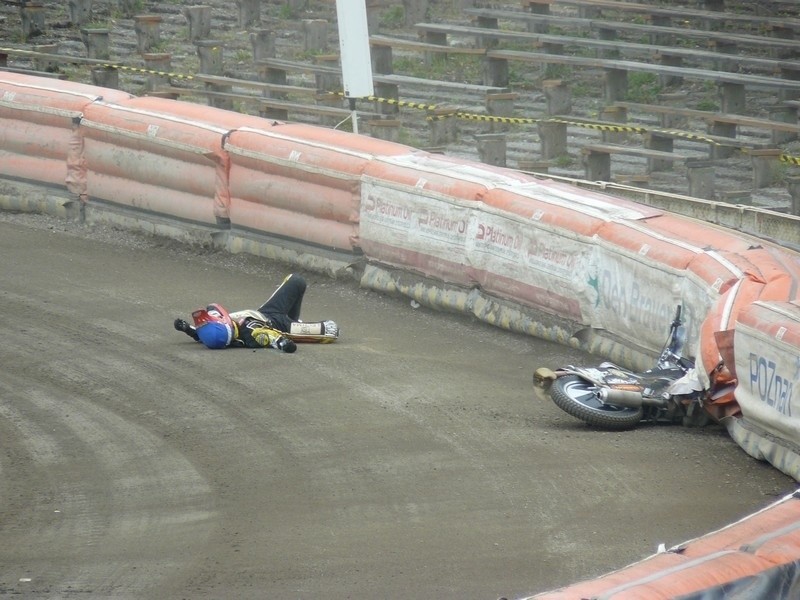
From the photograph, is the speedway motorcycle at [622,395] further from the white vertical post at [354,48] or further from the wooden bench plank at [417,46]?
the wooden bench plank at [417,46]

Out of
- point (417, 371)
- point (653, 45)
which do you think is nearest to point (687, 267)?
point (417, 371)

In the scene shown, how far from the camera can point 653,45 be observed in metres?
21.1

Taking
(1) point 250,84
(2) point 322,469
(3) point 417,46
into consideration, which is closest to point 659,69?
(3) point 417,46

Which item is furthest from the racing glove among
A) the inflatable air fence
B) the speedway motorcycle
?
the speedway motorcycle

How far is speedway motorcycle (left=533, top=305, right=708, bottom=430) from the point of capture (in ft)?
32.3

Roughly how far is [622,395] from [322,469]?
234 cm

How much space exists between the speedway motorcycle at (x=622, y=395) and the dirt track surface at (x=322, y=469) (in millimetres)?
146

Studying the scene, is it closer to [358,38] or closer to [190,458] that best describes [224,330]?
[190,458]

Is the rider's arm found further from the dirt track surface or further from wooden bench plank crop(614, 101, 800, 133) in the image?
wooden bench plank crop(614, 101, 800, 133)

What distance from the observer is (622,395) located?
9.79m

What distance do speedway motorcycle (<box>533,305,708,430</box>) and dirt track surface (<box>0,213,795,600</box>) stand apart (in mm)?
146

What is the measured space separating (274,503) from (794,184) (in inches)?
311

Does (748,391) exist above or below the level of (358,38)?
below

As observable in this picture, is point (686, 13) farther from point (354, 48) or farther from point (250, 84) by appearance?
point (354, 48)
